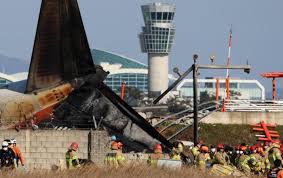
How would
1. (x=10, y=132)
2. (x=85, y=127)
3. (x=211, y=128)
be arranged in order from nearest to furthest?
(x=10, y=132) < (x=85, y=127) < (x=211, y=128)

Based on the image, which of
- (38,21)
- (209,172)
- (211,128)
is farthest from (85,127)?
(211,128)

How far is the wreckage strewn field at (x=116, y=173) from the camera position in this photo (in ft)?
95.4

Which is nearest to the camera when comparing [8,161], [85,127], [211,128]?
[8,161]

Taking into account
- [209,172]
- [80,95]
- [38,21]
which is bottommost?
[209,172]

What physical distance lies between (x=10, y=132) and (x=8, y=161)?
18.6ft

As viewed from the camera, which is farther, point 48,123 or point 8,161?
point 48,123

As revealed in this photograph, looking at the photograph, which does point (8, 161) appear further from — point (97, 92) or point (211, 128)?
point (211, 128)

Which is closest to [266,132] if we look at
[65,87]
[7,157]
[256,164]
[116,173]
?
[65,87]

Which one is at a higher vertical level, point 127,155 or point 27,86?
point 27,86

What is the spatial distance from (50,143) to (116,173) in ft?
27.2

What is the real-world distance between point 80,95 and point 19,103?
255 centimetres

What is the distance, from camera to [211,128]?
59.4 meters

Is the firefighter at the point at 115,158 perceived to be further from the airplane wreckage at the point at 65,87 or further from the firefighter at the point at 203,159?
the airplane wreckage at the point at 65,87

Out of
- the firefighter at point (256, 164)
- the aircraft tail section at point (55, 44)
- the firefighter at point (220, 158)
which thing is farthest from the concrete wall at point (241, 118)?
the firefighter at point (256, 164)
